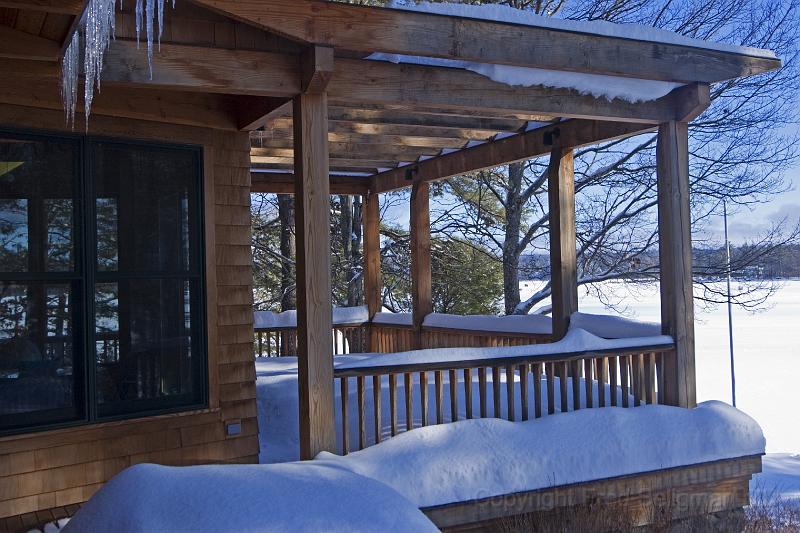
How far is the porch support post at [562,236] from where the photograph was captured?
7305mm

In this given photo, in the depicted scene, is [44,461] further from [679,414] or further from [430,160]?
[430,160]

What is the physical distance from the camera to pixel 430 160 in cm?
916

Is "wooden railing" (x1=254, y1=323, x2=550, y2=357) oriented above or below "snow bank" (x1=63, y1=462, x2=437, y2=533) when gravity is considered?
above

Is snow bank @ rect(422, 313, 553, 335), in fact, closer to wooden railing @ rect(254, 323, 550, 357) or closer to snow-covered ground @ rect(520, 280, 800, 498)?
wooden railing @ rect(254, 323, 550, 357)

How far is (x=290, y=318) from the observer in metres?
10.9

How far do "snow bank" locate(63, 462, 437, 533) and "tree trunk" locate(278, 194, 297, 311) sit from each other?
13529 mm

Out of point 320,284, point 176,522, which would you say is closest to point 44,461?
point 320,284

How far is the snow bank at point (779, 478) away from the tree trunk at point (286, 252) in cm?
987

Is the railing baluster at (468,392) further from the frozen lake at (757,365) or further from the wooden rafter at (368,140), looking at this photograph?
the frozen lake at (757,365)

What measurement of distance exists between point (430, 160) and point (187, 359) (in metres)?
4.52

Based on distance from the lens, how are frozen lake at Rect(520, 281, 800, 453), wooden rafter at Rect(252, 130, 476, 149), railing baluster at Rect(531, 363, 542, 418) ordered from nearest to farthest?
railing baluster at Rect(531, 363, 542, 418)
wooden rafter at Rect(252, 130, 476, 149)
frozen lake at Rect(520, 281, 800, 453)

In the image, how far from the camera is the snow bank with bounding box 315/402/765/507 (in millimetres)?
4777

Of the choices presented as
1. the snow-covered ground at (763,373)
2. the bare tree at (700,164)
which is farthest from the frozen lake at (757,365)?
the bare tree at (700,164)

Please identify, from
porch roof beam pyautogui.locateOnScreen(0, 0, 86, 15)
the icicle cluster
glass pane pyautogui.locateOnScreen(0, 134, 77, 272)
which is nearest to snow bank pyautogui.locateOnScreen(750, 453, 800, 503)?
glass pane pyautogui.locateOnScreen(0, 134, 77, 272)
